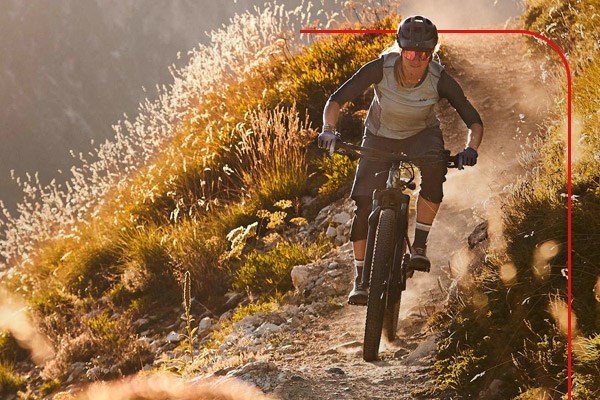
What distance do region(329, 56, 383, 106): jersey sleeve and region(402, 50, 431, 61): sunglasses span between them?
327 mm

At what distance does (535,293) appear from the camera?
4.56 meters

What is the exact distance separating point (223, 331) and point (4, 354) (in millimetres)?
4459

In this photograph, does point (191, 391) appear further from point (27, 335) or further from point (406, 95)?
point (27, 335)

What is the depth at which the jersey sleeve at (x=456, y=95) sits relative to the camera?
526cm

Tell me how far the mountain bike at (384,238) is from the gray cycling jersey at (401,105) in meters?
0.43

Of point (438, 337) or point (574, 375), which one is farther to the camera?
point (438, 337)

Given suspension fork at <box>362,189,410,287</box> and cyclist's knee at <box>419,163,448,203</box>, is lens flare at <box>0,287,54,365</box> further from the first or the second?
cyclist's knee at <box>419,163,448,203</box>

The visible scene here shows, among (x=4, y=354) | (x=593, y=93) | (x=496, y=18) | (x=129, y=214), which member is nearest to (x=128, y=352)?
(x=4, y=354)

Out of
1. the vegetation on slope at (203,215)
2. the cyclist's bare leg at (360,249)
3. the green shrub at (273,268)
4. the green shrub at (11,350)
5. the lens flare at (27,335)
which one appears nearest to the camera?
the cyclist's bare leg at (360,249)

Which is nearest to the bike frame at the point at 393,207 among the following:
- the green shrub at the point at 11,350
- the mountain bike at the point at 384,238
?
the mountain bike at the point at 384,238

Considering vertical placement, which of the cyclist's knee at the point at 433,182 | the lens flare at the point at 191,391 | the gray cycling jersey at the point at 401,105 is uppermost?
the gray cycling jersey at the point at 401,105

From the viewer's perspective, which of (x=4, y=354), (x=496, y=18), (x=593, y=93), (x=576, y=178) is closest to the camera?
(x=576, y=178)

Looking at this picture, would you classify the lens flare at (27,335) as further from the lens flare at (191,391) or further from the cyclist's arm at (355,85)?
the cyclist's arm at (355,85)

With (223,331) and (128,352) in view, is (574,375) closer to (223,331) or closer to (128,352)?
(223,331)
